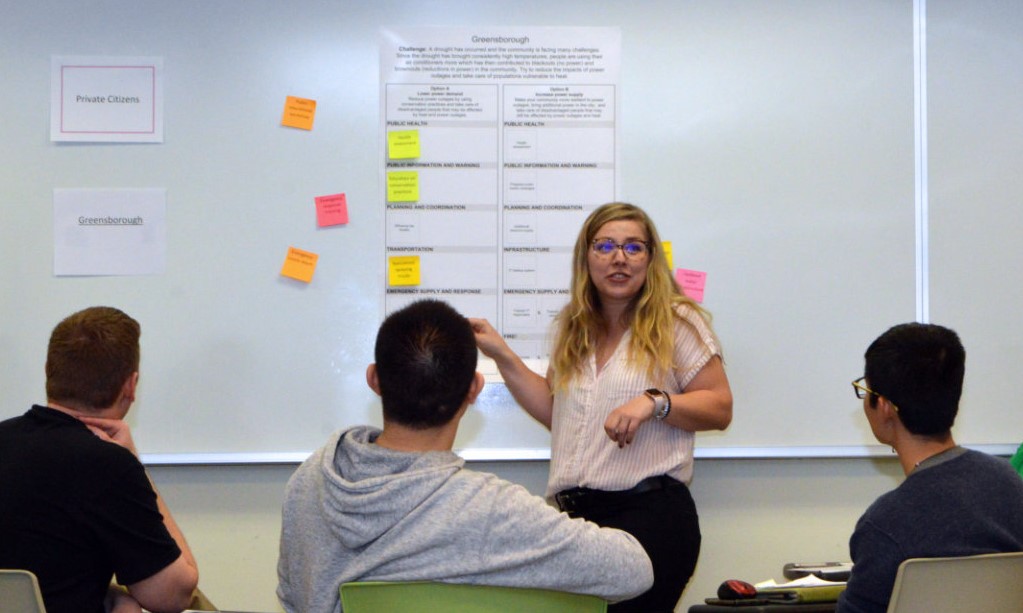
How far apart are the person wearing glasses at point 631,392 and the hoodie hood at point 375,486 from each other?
2.54ft

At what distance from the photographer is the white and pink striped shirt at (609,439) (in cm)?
239

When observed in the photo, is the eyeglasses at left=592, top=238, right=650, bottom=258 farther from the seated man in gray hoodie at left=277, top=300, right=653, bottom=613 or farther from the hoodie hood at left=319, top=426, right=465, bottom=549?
the hoodie hood at left=319, top=426, right=465, bottom=549

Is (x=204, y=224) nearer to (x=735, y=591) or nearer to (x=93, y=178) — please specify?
(x=93, y=178)

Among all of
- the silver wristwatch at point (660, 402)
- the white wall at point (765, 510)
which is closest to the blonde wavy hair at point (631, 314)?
the silver wristwatch at point (660, 402)

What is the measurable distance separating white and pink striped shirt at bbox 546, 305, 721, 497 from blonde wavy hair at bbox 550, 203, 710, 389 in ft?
0.10

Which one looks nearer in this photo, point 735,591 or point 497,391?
point 735,591

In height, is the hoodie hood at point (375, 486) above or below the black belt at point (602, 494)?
above

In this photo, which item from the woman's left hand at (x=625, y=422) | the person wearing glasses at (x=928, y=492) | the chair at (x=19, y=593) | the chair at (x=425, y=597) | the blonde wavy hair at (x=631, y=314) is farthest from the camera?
the blonde wavy hair at (x=631, y=314)

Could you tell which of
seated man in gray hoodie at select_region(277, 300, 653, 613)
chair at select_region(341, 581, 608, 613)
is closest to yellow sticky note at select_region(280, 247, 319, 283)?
seated man in gray hoodie at select_region(277, 300, 653, 613)

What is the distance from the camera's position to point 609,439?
240cm

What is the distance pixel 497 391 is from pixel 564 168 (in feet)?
2.30

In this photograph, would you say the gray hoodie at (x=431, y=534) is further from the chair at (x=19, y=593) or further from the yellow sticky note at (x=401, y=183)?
the yellow sticky note at (x=401, y=183)

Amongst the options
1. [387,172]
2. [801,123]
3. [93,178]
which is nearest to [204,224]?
[93,178]

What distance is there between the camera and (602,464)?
2389 millimetres
